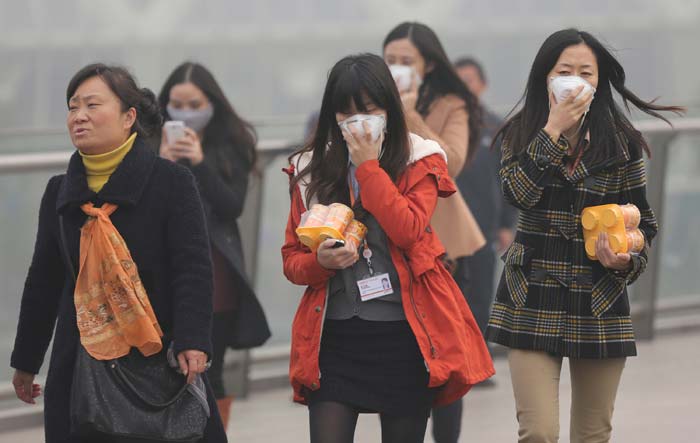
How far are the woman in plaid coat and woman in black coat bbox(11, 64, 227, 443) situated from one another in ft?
3.06

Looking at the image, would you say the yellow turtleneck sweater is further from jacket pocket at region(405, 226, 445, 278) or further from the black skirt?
jacket pocket at region(405, 226, 445, 278)

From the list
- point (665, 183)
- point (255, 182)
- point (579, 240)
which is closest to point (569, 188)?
point (579, 240)

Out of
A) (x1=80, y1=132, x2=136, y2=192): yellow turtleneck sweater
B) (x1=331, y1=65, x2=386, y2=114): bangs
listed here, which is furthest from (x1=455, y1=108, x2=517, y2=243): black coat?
(x1=80, y1=132, x2=136, y2=192): yellow turtleneck sweater

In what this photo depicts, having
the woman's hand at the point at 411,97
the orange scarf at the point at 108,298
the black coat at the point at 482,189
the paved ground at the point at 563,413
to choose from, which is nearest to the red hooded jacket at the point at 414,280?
the orange scarf at the point at 108,298

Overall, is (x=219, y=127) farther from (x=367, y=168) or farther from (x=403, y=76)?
(x=367, y=168)

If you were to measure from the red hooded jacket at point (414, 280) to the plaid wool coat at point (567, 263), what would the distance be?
240mm

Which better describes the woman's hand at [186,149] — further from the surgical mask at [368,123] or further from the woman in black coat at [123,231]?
the surgical mask at [368,123]

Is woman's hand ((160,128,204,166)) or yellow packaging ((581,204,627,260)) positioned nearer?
yellow packaging ((581,204,627,260))

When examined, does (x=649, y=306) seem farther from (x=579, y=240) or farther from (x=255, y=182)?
(x=579, y=240)

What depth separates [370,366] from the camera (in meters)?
4.24

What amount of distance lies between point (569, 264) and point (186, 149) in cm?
169

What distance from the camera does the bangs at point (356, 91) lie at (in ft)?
13.8

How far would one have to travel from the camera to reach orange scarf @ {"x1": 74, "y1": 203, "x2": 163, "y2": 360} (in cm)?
415

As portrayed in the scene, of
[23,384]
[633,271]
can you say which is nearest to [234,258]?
[23,384]
